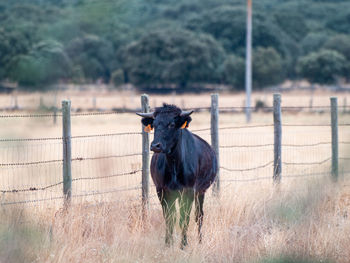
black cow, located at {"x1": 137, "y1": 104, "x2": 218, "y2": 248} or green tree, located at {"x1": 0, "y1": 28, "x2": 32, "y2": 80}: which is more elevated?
A: green tree, located at {"x1": 0, "y1": 28, "x2": 32, "y2": 80}

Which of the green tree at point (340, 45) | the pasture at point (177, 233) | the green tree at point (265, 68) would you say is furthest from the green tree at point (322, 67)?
the pasture at point (177, 233)

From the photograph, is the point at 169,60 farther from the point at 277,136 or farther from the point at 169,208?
the point at 169,208

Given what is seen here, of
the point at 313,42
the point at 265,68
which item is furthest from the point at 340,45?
the point at 265,68

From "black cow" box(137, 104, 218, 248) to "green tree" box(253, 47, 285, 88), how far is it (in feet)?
128

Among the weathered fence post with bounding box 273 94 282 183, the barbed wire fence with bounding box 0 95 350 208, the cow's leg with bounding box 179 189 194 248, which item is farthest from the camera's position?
the weathered fence post with bounding box 273 94 282 183

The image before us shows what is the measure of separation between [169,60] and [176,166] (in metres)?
42.8

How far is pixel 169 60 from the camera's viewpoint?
162ft

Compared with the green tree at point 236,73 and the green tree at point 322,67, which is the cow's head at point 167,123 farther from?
the green tree at point 322,67

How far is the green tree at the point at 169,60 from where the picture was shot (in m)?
48.0

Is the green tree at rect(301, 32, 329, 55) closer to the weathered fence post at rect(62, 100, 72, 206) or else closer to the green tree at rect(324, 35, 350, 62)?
the green tree at rect(324, 35, 350, 62)

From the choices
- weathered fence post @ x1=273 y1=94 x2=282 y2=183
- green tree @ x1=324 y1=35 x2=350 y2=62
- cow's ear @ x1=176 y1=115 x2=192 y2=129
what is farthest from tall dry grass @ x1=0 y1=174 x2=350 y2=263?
green tree @ x1=324 y1=35 x2=350 y2=62

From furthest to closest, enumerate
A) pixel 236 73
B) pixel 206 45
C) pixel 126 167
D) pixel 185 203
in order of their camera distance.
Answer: pixel 206 45
pixel 236 73
pixel 126 167
pixel 185 203

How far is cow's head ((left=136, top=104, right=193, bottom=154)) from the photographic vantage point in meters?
6.80

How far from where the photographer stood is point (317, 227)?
6258mm
